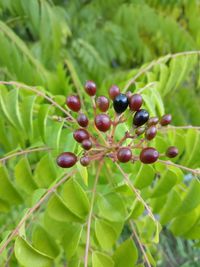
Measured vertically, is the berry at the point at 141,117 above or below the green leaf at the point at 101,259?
above

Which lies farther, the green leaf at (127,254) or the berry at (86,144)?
the green leaf at (127,254)

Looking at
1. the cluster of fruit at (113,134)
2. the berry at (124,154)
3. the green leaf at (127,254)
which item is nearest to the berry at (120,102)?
the cluster of fruit at (113,134)

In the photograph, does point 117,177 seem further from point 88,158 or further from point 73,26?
point 73,26

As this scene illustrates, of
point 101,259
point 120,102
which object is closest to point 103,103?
point 120,102

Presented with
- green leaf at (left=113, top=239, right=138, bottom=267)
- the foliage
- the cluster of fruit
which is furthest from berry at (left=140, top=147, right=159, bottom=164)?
green leaf at (left=113, top=239, right=138, bottom=267)

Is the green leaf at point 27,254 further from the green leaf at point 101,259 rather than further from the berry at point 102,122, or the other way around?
the berry at point 102,122

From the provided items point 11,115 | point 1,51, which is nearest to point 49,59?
point 1,51

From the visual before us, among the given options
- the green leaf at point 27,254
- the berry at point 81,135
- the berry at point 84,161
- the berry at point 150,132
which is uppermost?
the berry at point 81,135
